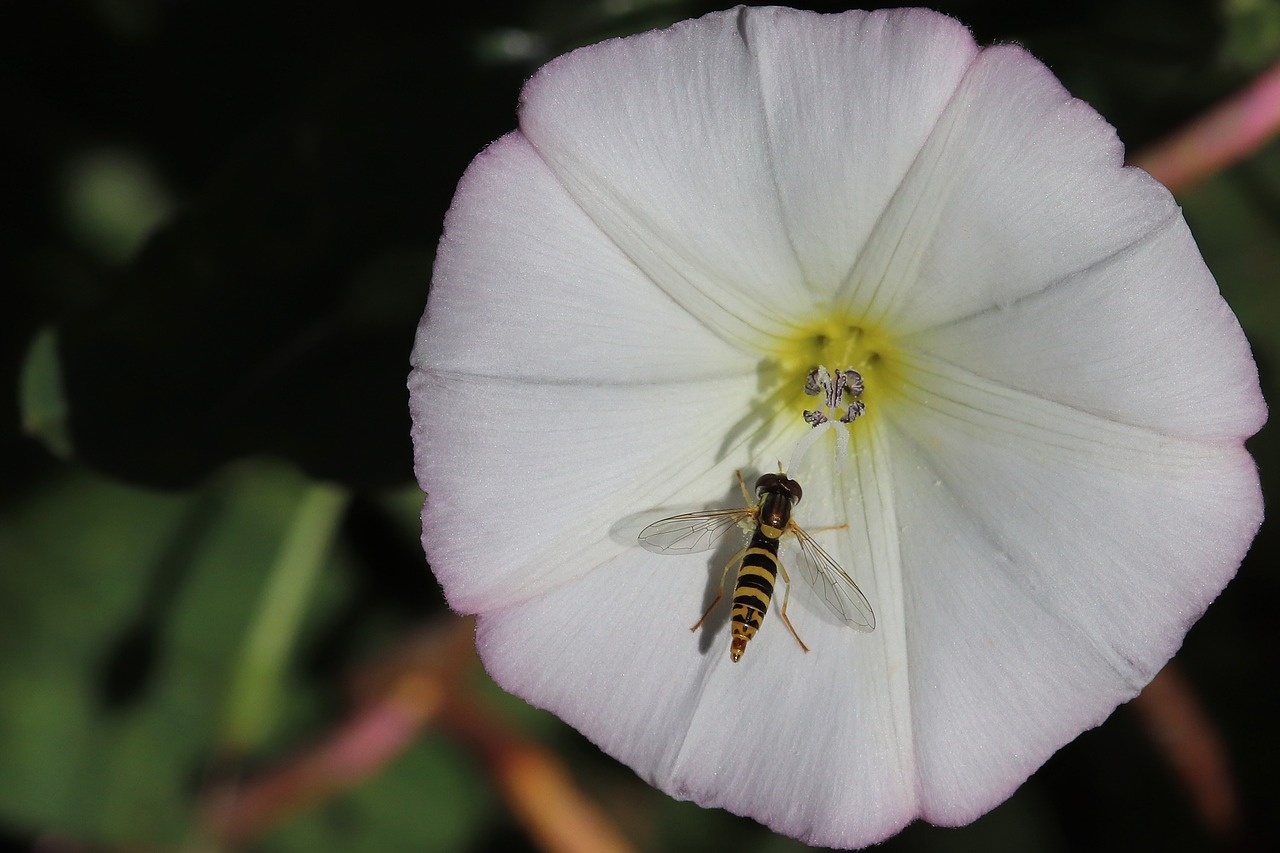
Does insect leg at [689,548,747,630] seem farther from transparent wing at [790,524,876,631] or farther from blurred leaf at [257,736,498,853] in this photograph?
blurred leaf at [257,736,498,853]

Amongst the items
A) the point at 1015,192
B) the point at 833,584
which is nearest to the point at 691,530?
the point at 833,584

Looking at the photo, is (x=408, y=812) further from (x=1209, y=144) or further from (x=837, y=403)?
(x=1209, y=144)

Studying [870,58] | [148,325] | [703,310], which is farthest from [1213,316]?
[148,325]

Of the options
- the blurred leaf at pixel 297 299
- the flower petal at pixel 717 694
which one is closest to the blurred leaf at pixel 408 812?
the blurred leaf at pixel 297 299

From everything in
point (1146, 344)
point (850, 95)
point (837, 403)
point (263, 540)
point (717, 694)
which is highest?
point (850, 95)

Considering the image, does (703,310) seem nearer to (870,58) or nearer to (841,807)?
(870,58)

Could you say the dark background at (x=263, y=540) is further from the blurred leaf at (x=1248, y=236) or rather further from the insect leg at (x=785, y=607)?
the insect leg at (x=785, y=607)

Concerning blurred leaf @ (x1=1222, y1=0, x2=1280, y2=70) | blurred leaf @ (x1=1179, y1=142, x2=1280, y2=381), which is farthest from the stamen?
blurred leaf @ (x1=1179, y1=142, x2=1280, y2=381)
